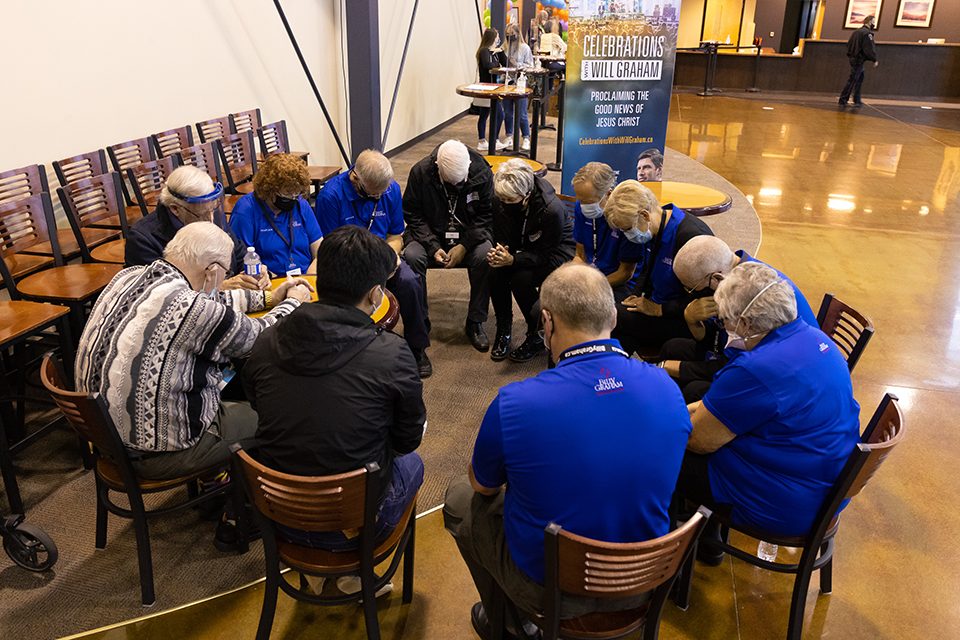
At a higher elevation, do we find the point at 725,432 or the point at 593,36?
the point at 593,36

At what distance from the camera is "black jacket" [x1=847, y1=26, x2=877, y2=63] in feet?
46.5

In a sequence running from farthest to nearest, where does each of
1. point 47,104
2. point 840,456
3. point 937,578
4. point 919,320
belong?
point 919,320 < point 47,104 < point 937,578 < point 840,456

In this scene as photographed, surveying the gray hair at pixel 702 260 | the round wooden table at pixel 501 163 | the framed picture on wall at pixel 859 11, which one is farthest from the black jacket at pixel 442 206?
the framed picture on wall at pixel 859 11

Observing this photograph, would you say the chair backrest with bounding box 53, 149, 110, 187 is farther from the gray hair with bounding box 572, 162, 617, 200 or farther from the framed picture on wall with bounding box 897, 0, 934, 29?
the framed picture on wall with bounding box 897, 0, 934, 29

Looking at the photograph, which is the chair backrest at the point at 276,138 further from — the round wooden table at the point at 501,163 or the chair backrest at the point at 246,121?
the round wooden table at the point at 501,163

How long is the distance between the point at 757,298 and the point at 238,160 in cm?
481

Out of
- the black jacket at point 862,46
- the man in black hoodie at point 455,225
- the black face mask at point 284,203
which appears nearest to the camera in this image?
the black face mask at point 284,203

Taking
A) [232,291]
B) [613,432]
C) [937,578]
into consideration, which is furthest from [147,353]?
[937,578]

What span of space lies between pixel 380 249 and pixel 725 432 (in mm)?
1167

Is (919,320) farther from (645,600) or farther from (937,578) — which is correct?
(645,600)

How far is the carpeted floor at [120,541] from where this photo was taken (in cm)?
249

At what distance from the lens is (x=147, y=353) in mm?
2205

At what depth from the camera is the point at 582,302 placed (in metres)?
1.86

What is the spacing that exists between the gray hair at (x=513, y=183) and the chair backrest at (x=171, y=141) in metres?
2.57
